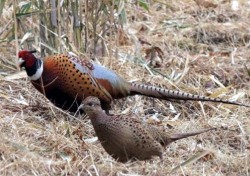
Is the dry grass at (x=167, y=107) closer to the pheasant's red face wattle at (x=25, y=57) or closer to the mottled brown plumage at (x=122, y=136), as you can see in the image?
the mottled brown plumage at (x=122, y=136)

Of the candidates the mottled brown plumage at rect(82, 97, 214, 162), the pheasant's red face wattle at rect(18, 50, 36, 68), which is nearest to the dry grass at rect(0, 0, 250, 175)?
the mottled brown plumage at rect(82, 97, 214, 162)

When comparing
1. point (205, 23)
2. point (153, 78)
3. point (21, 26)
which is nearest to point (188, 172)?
point (153, 78)

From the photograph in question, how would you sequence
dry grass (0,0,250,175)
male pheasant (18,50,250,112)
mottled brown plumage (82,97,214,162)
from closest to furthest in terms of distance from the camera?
mottled brown plumage (82,97,214,162) → dry grass (0,0,250,175) → male pheasant (18,50,250,112)

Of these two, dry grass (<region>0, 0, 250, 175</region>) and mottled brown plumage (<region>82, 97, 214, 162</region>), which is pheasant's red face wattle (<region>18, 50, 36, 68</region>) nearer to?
dry grass (<region>0, 0, 250, 175</region>)

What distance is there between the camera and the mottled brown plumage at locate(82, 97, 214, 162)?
4223mm

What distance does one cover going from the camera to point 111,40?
19.6ft

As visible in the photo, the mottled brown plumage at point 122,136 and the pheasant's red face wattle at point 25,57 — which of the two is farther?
the pheasant's red face wattle at point 25,57

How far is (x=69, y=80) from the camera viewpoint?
5039 mm

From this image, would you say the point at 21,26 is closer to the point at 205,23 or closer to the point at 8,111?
the point at 8,111

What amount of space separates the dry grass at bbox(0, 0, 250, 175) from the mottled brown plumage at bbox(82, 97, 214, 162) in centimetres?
10

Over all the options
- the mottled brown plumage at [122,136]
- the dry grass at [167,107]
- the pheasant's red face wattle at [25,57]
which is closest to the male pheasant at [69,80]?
the pheasant's red face wattle at [25,57]

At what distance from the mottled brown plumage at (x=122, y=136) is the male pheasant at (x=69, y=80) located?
0.74 metres

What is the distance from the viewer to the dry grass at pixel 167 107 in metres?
4.36

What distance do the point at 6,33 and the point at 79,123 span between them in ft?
4.79
